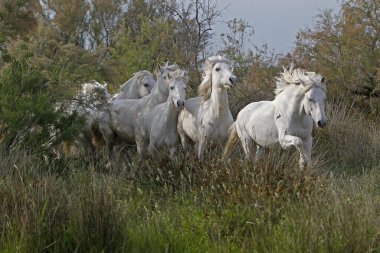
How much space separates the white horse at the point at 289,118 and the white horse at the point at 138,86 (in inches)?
127

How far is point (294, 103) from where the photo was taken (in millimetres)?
11359

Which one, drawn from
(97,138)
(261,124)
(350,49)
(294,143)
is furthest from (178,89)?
(350,49)

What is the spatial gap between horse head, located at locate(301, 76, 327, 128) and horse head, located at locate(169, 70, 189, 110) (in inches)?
82.5

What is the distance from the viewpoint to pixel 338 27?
19.9 metres

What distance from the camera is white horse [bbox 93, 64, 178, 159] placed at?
1384 centimetres

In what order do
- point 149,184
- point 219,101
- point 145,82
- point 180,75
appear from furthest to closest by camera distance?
point 145,82 < point 180,75 < point 219,101 < point 149,184

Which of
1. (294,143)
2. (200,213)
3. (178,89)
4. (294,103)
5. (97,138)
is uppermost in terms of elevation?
(178,89)

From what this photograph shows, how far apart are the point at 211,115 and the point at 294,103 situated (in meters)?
1.49

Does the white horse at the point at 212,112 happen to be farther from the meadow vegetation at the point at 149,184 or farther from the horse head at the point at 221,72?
the meadow vegetation at the point at 149,184


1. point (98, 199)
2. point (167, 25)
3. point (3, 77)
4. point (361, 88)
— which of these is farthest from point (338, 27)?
point (98, 199)

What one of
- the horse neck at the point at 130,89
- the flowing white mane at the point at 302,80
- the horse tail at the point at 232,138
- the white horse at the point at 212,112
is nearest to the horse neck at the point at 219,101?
the white horse at the point at 212,112

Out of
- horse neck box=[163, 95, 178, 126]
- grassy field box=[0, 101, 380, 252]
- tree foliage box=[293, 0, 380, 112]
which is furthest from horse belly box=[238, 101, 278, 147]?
tree foliage box=[293, 0, 380, 112]

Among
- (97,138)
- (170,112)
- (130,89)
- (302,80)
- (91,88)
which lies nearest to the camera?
(302,80)

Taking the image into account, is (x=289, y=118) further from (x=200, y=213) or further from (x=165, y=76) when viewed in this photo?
(x=200, y=213)
